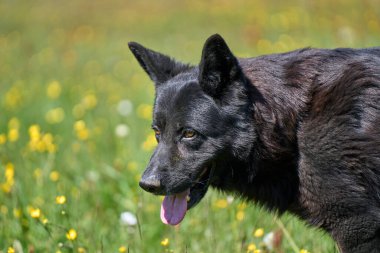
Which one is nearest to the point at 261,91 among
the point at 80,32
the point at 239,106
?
the point at 239,106

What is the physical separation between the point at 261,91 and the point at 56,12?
16.8m

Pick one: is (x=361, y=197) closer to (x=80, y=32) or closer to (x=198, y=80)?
(x=198, y=80)

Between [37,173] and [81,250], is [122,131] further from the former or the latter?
[81,250]

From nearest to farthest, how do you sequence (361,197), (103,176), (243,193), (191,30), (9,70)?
(361,197) → (243,193) → (103,176) → (9,70) → (191,30)

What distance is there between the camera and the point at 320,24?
877 centimetres

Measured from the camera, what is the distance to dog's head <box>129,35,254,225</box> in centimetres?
346

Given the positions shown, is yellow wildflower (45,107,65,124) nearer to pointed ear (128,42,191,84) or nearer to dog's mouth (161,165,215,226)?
pointed ear (128,42,191,84)

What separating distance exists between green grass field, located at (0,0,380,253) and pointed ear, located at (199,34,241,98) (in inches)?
33.5

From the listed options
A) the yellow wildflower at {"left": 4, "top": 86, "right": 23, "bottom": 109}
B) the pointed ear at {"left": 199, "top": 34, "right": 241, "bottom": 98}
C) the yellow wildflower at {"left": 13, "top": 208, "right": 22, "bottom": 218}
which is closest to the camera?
the pointed ear at {"left": 199, "top": 34, "right": 241, "bottom": 98}

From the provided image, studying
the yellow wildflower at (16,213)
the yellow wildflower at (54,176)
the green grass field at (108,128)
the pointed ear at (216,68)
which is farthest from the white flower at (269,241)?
the yellow wildflower at (54,176)

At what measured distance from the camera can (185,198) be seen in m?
3.63

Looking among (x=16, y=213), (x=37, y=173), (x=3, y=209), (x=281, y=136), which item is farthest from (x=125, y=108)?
(x=281, y=136)

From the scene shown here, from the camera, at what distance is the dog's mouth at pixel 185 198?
3.57m

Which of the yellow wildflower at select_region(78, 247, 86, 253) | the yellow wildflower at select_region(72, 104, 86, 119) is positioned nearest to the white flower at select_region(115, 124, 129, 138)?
the yellow wildflower at select_region(72, 104, 86, 119)
